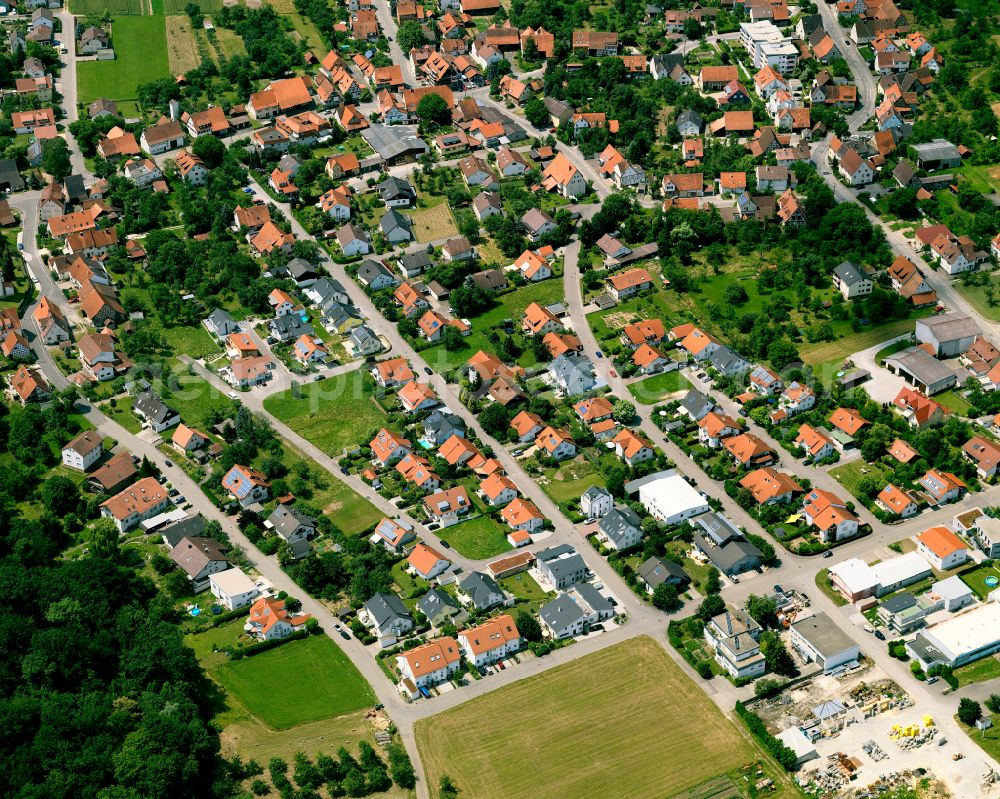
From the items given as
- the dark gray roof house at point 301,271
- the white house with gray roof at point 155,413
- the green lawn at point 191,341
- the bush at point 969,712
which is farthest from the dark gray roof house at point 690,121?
the bush at point 969,712

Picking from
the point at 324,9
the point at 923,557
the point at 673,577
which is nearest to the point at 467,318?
the point at 673,577

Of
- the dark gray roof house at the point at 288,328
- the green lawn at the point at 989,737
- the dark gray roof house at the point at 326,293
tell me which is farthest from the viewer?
the dark gray roof house at the point at 326,293

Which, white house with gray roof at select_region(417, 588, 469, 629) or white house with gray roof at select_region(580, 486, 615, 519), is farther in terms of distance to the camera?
white house with gray roof at select_region(580, 486, 615, 519)

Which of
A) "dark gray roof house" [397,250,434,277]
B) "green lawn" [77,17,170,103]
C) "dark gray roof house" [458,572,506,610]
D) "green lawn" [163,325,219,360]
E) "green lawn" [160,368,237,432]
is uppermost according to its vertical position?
"green lawn" [77,17,170,103]

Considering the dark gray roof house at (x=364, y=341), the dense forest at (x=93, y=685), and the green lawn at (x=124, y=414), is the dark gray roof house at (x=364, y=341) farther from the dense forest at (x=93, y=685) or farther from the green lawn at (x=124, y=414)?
the dense forest at (x=93, y=685)

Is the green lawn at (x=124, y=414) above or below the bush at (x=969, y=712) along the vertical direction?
above

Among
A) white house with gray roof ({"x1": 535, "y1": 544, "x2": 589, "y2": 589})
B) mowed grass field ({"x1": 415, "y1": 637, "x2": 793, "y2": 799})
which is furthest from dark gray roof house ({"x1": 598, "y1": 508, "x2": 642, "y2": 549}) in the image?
mowed grass field ({"x1": 415, "y1": 637, "x2": 793, "y2": 799})

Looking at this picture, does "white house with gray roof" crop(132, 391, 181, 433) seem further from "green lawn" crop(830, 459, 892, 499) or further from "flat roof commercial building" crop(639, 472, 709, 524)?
"green lawn" crop(830, 459, 892, 499)
